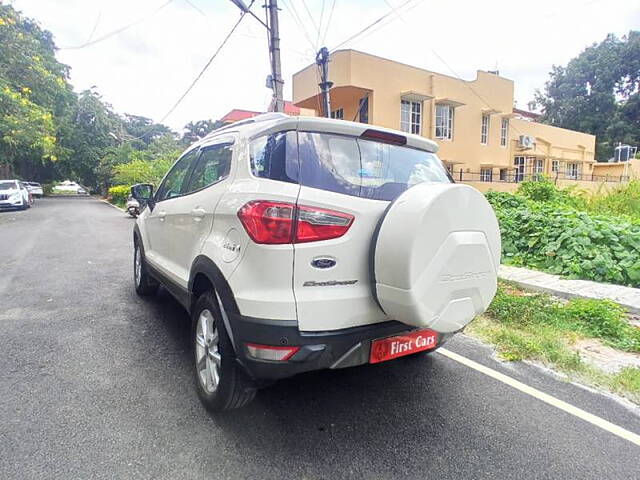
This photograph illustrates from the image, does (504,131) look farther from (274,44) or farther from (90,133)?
(90,133)

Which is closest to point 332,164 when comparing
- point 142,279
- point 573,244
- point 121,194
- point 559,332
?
point 559,332

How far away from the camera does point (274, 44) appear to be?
9.74 meters

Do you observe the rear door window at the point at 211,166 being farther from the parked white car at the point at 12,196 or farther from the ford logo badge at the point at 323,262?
the parked white car at the point at 12,196

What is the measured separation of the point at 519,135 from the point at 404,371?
24.0 metres

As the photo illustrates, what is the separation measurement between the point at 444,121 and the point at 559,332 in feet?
52.8

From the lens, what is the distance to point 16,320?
425 centimetres

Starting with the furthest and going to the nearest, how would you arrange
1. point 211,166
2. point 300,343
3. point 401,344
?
point 211,166 < point 401,344 < point 300,343

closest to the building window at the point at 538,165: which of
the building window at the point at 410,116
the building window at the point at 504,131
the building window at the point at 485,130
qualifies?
the building window at the point at 504,131

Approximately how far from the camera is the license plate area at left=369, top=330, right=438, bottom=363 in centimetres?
229

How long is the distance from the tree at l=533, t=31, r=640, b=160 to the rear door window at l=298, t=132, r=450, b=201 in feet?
158

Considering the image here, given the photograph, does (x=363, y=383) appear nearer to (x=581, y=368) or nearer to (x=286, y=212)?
(x=286, y=212)

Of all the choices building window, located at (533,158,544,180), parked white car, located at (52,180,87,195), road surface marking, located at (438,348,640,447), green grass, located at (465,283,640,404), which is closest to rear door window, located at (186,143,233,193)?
road surface marking, located at (438,348,640,447)

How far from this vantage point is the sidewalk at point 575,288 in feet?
15.8

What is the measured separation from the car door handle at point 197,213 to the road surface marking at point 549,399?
239cm
